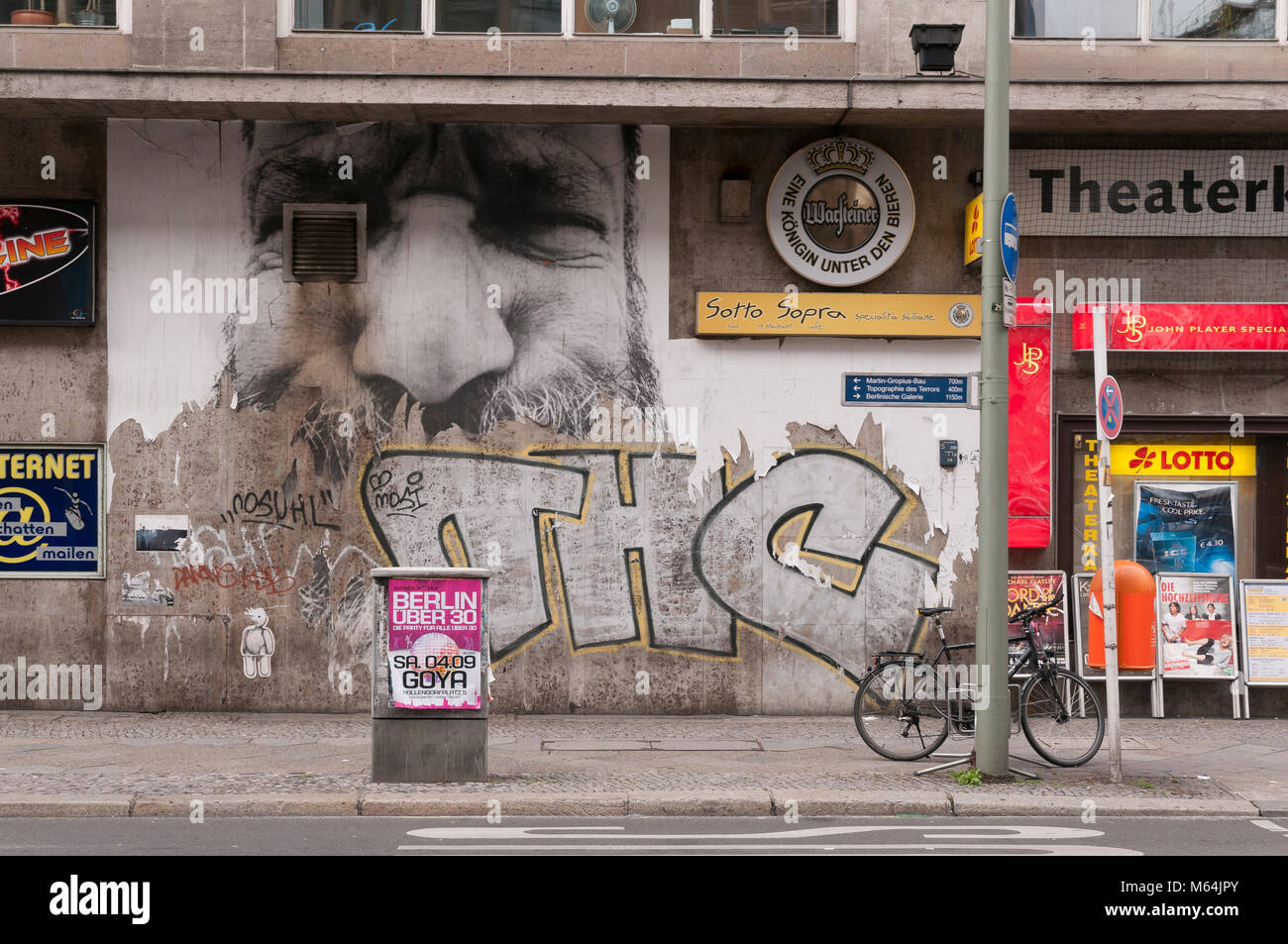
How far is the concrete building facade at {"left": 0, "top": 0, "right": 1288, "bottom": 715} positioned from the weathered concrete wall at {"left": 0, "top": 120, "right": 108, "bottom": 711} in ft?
0.10

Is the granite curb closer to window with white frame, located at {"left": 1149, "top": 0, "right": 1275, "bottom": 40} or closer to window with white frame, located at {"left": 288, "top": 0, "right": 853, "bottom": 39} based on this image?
window with white frame, located at {"left": 288, "top": 0, "right": 853, "bottom": 39}

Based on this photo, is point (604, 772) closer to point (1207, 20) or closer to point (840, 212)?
point (840, 212)

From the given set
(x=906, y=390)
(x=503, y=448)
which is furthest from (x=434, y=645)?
(x=906, y=390)

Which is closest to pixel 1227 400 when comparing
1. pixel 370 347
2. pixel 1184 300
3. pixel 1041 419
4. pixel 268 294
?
pixel 1184 300

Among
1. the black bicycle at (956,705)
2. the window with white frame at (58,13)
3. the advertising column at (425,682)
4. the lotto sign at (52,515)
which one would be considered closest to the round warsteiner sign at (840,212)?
the black bicycle at (956,705)

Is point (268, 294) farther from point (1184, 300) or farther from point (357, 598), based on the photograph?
point (1184, 300)

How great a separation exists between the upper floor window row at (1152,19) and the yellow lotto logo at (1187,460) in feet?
12.8

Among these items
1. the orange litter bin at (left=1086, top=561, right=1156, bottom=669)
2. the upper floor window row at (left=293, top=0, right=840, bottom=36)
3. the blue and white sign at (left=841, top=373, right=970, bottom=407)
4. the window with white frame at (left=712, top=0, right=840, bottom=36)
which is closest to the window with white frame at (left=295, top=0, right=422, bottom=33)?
the upper floor window row at (left=293, top=0, right=840, bottom=36)

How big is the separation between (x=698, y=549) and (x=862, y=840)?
475cm

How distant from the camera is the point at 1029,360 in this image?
40.2 feet

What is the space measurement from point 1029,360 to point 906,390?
1220 millimetres

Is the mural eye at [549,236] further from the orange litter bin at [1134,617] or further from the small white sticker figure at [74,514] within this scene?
the orange litter bin at [1134,617]

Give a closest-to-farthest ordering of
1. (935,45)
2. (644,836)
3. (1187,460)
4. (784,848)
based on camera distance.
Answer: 1. (784,848)
2. (644,836)
3. (935,45)
4. (1187,460)

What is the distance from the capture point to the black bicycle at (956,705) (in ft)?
32.3
